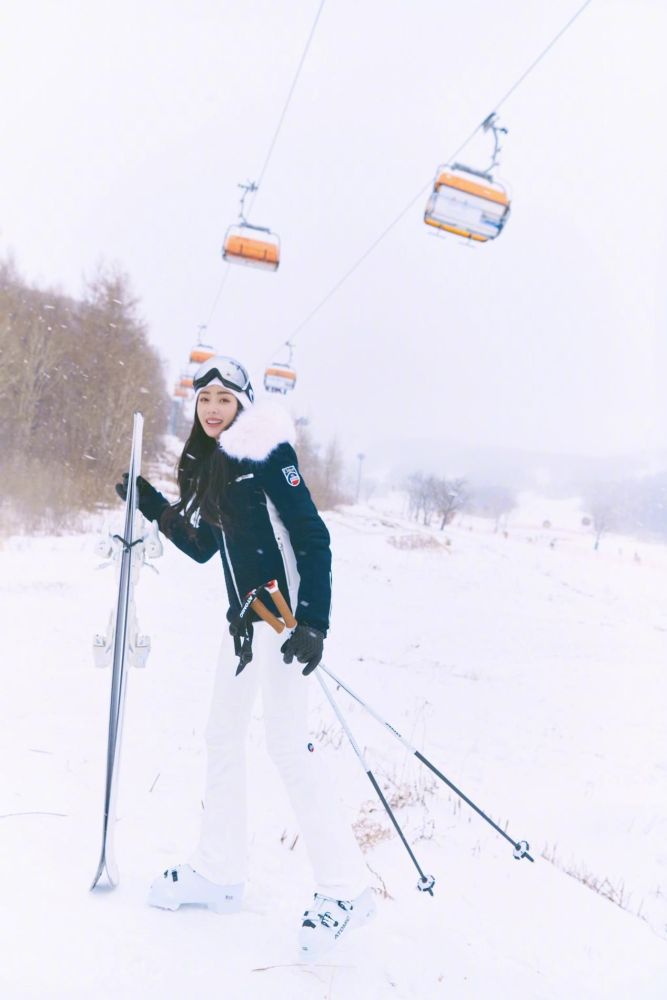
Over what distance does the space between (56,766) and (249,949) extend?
1723 millimetres

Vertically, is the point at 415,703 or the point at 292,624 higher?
the point at 292,624

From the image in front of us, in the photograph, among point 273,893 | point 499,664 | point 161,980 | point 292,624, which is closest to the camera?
point 161,980

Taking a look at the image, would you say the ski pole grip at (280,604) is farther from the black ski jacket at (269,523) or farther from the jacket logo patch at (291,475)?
the jacket logo patch at (291,475)

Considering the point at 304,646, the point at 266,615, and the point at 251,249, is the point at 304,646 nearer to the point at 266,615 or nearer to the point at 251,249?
the point at 266,615

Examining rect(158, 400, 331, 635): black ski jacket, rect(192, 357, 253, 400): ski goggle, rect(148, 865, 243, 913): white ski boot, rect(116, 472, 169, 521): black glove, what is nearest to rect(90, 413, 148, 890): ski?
rect(116, 472, 169, 521): black glove

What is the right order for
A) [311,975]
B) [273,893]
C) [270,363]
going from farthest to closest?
1. [270,363]
2. [273,893]
3. [311,975]

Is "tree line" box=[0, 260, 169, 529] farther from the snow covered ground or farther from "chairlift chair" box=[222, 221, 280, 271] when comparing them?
the snow covered ground

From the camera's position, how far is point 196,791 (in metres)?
3.27

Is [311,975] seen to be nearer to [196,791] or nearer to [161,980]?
[161,980]

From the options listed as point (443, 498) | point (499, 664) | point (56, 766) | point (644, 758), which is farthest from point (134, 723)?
point (443, 498)

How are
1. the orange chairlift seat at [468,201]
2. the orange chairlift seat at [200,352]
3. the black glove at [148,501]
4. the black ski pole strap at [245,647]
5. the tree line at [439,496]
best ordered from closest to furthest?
the black ski pole strap at [245,647] → the black glove at [148,501] → the orange chairlift seat at [468,201] → the orange chairlift seat at [200,352] → the tree line at [439,496]

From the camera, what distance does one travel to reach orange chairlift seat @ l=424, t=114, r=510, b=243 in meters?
8.70

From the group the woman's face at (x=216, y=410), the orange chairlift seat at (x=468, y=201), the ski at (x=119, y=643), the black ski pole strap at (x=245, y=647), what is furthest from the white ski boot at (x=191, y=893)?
the orange chairlift seat at (x=468, y=201)

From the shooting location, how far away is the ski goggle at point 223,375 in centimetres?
238
